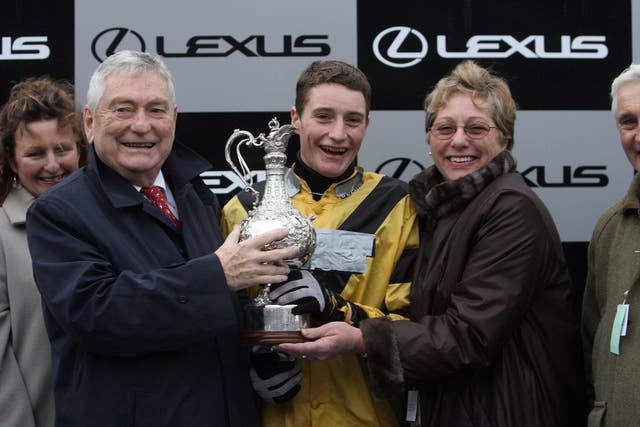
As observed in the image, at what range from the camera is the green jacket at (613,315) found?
2.08 m

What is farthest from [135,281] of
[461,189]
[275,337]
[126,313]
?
[461,189]

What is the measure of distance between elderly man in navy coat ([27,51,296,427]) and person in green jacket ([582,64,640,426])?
84 centimetres

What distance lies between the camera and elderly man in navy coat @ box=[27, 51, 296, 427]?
1.94m

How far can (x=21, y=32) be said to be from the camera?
286 cm

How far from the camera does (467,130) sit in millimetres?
2404

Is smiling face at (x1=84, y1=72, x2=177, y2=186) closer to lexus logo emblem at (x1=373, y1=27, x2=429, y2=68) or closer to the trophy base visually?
the trophy base

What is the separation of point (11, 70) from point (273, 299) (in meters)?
1.35

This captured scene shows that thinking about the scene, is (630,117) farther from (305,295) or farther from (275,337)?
(275,337)

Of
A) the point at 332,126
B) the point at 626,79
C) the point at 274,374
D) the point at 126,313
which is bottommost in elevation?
the point at 274,374

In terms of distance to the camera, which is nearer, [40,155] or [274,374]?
[274,374]

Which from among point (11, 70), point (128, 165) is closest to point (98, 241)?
point (128, 165)

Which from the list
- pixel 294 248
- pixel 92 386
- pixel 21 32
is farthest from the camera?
pixel 21 32

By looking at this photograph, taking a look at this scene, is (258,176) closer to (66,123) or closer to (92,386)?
(66,123)

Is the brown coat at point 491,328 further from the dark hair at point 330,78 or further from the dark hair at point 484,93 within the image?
the dark hair at point 330,78
